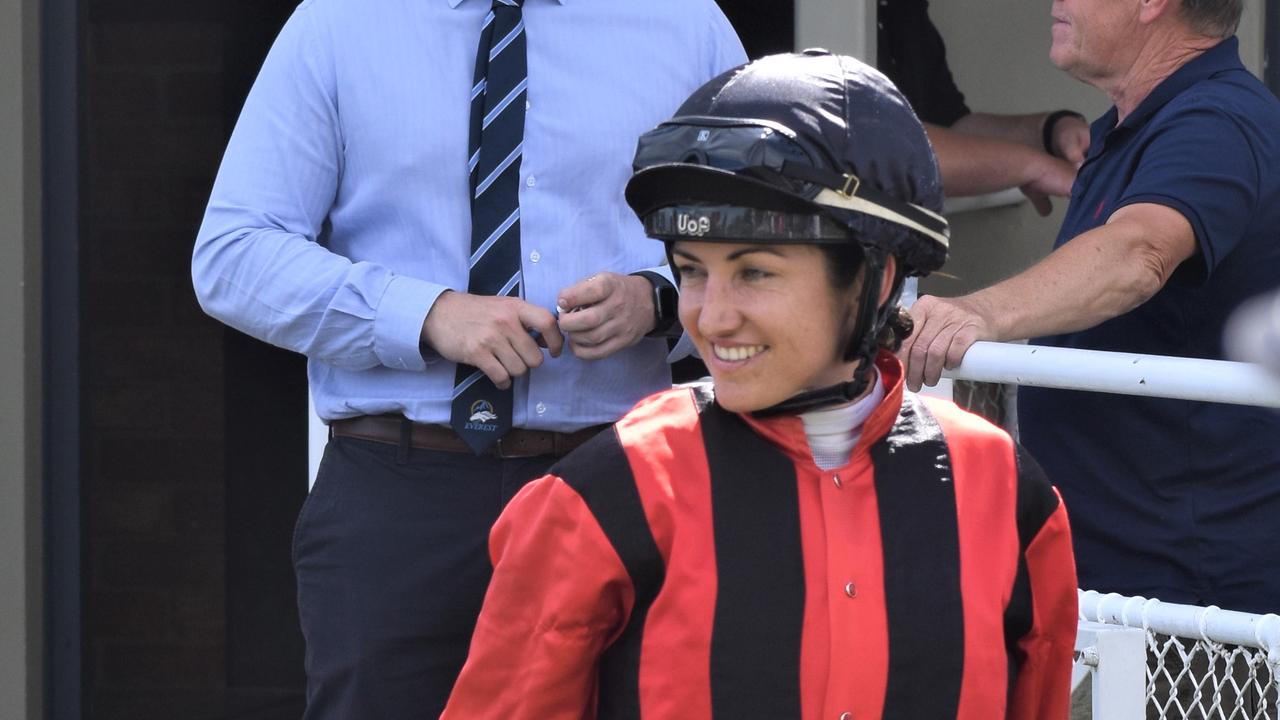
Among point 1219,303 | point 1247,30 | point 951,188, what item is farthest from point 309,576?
point 1247,30

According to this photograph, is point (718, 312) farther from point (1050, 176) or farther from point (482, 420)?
point (1050, 176)

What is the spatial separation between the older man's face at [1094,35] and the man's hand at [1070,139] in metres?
1.00

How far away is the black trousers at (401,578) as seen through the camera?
223 cm

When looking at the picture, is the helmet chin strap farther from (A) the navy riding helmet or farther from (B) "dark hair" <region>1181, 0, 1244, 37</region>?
(B) "dark hair" <region>1181, 0, 1244, 37</region>

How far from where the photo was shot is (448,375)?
2.29 meters

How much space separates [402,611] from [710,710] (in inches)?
26.9

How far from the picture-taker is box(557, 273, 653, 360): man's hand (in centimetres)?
220

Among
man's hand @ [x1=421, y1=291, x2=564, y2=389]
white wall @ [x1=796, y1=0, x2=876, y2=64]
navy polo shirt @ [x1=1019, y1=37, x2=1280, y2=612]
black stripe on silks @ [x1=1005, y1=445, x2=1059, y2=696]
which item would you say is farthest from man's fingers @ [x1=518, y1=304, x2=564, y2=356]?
white wall @ [x1=796, y1=0, x2=876, y2=64]

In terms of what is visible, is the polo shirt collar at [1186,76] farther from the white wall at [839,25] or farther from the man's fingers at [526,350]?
the white wall at [839,25]

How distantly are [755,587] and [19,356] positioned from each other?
2.53 m

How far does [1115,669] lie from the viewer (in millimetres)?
1951

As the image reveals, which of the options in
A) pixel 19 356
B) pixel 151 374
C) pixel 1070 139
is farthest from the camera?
pixel 151 374

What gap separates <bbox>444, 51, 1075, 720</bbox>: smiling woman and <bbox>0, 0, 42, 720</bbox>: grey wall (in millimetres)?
2306

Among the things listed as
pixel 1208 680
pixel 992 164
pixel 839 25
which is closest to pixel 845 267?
pixel 1208 680
